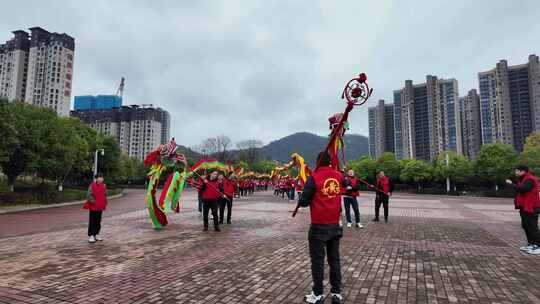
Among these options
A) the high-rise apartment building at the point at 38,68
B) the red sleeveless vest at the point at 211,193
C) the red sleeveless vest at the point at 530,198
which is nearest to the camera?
the red sleeveless vest at the point at 530,198

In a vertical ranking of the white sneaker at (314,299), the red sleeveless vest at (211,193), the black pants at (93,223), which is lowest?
the white sneaker at (314,299)

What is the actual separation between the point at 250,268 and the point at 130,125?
5144 inches

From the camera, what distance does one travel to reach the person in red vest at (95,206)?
7.96 m

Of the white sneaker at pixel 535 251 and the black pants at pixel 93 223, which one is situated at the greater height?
the black pants at pixel 93 223

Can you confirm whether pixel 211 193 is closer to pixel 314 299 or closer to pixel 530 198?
pixel 314 299

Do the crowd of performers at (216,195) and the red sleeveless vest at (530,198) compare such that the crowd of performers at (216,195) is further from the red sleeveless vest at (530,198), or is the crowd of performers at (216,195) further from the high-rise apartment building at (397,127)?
the high-rise apartment building at (397,127)

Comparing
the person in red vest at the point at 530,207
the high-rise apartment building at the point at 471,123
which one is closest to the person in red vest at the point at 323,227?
the person in red vest at the point at 530,207

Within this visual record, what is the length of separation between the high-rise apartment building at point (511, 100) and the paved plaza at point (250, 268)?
8428 cm

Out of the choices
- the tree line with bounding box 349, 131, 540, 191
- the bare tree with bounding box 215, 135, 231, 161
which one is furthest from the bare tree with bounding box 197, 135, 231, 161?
the tree line with bounding box 349, 131, 540, 191

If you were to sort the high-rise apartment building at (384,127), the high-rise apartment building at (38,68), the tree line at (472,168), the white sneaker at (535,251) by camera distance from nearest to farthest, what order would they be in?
the white sneaker at (535,251) < the tree line at (472,168) < the high-rise apartment building at (38,68) < the high-rise apartment building at (384,127)

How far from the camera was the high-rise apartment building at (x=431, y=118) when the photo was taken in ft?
282

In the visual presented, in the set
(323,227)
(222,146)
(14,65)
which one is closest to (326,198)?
(323,227)

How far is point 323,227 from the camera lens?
3984 millimetres

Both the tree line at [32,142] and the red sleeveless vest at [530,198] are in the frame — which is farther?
the tree line at [32,142]
